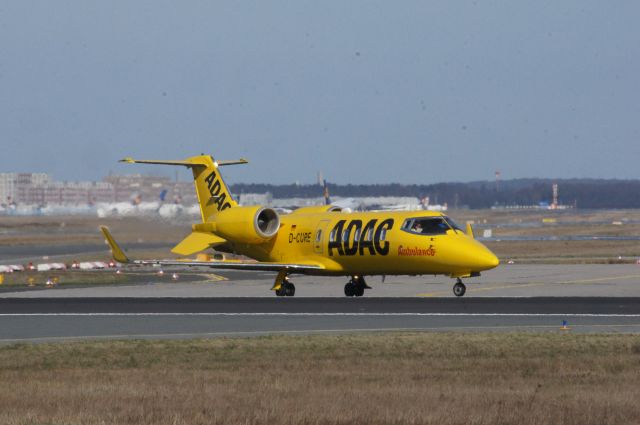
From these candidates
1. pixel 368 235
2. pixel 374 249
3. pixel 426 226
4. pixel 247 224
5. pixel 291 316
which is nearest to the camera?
pixel 291 316

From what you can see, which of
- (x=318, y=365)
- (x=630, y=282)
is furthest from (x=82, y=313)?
(x=630, y=282)

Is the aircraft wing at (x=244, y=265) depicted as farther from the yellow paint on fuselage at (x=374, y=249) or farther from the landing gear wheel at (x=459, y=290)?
the landing gear wheel at (x=459, y=290)

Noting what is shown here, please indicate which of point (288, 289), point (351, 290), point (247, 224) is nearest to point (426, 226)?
point (351, 290)

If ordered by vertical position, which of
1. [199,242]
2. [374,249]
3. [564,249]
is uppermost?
[199,242]

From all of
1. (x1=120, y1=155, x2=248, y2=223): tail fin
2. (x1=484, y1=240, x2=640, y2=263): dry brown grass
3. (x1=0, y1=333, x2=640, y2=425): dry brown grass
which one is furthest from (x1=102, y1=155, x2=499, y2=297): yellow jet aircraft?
(x1=484, y1=240, x2=640, y2=263): dry brown grass

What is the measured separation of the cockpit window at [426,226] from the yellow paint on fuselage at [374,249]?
161 millimetres

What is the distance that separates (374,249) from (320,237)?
2.54 m

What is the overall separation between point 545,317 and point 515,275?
22410mm

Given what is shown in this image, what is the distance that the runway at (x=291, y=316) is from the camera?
28.2 m

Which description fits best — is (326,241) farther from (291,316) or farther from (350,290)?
(291,316)

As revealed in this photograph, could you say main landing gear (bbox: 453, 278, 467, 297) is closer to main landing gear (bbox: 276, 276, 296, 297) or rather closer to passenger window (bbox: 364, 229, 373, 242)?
passenger window (bbox: 364, 229, 373, 242)

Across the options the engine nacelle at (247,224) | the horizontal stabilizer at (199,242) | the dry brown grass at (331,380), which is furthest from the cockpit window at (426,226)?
the dry brown grass at (331,380)

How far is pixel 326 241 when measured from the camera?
42219mm

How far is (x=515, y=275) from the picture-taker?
52906mm
